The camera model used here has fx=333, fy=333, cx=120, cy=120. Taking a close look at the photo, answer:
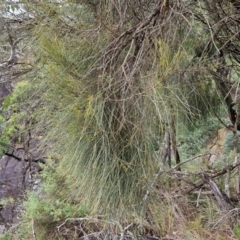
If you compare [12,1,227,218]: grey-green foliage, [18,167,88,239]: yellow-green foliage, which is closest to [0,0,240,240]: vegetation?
[12,1,227,218]: grey-green foliage

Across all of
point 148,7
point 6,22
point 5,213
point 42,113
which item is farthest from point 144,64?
point 5,213

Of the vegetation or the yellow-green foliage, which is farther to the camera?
the yellow-green foliage

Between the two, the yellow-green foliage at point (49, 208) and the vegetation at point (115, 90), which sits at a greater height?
the vegetation at point (115, 90)

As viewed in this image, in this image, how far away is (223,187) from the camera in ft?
8.39

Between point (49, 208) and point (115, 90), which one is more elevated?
point (115, 90)

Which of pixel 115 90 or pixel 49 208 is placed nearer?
pixel 115 90

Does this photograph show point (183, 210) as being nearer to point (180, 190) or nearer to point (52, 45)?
point (180, 190)

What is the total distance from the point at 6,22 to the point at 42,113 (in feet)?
4.30

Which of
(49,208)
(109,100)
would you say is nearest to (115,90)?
(109,100)

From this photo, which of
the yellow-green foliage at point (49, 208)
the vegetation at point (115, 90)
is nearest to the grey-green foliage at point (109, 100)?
the vegetation at point (115, 90)

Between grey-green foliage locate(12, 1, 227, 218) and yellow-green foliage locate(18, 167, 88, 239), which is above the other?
grey-green foliage locate(12, 1, 227, 218)

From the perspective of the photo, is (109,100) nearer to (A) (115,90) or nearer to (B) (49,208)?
(A) (115,90)

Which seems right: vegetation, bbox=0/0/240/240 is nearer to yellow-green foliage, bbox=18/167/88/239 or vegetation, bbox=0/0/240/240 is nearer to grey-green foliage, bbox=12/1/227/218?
grey-green foliage, bbox=12/1/227/218

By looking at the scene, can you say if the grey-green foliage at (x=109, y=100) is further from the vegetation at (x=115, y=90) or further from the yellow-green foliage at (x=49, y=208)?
the yellow-green foliage at (x=49, y=208)
